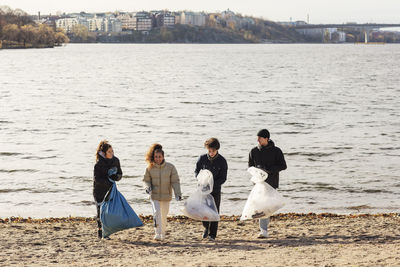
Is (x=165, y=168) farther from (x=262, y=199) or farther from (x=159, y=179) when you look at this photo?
(x=262, y=199)

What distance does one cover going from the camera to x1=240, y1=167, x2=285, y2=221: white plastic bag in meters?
9.16

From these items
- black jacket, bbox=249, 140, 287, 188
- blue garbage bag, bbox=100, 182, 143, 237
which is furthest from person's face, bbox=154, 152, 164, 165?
black jacket, bbox=249, 140, 287, 188

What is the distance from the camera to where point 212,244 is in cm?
951

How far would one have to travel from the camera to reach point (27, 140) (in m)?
27.6

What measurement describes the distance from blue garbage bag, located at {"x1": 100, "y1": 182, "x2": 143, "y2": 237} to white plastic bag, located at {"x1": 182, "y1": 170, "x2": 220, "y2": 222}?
2.87 feet

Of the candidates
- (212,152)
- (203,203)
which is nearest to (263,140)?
(212,152)

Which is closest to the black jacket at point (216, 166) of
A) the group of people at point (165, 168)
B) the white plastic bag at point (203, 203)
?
the group of people at point (165, 168)

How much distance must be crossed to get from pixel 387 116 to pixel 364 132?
8.28 metres

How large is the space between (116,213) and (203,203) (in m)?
1.26

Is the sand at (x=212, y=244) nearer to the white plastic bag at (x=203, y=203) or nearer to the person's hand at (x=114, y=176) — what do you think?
the white plastic bag at (x=203, y=203)

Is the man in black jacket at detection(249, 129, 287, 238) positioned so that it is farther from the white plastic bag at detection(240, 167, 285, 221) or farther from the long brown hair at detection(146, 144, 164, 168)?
the long brown hair at detection(146, 144, 164, 168)

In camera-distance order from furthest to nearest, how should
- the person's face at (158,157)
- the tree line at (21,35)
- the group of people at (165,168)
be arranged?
the tree line at (21,35), the group of people at (165,168), the person's face at (158,157)

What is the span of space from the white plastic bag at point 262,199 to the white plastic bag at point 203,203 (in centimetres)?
60

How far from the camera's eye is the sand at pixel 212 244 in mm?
8312
